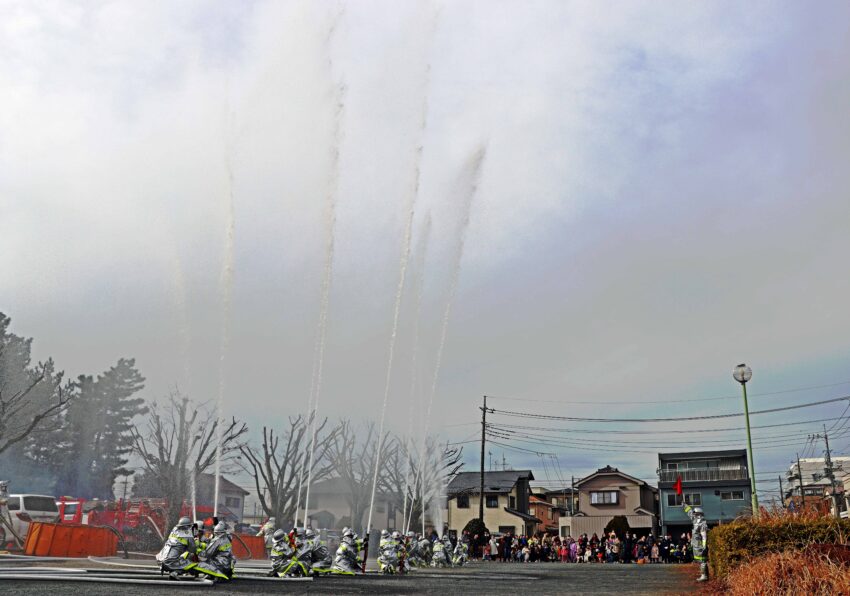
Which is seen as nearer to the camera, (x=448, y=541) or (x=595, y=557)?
(x=448, y=541)

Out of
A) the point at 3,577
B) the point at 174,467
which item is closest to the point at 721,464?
the point at 174,467

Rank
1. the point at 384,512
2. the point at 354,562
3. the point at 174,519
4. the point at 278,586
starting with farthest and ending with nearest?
the point at 384,512
the point at 174,519
the point at 354,562
the point at 278,586

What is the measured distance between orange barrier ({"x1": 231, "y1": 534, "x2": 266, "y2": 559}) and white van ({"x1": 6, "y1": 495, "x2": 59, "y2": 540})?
853cm

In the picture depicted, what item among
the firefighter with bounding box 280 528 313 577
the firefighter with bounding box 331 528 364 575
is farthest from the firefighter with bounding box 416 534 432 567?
the firefighter with bounding box 280 528 313 577

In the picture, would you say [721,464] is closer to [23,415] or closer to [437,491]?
[437,491]

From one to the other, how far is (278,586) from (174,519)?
26527 mm

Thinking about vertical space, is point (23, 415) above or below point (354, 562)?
above

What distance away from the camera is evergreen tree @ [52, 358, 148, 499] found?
64.6 meters

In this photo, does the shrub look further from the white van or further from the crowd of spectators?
the crowd of spectators

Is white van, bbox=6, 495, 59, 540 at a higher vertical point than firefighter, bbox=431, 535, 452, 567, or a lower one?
higher

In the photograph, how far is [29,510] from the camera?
3338 centimetres

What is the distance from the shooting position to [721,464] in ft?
233

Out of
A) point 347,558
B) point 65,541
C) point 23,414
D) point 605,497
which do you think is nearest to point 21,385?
point 23,414

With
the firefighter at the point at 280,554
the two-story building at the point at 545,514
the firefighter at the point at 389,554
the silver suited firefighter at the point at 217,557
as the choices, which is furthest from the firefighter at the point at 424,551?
the two-story building at the point at 545,514
